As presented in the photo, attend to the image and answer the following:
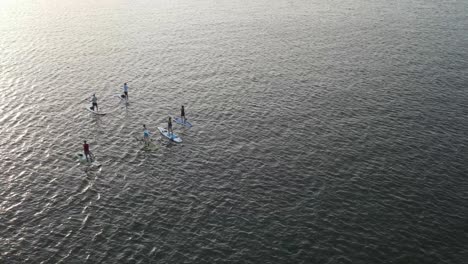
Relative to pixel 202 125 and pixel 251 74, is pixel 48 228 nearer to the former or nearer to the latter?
pixel 202 125

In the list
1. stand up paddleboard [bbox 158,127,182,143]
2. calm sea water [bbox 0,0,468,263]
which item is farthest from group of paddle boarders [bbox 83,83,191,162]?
calm sea water [bbox 0,0,468,263]

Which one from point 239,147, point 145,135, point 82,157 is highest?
point 145,135

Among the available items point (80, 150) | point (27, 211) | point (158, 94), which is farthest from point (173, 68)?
point (27, 211)

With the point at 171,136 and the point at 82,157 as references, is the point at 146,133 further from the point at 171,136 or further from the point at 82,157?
the point at 82,157

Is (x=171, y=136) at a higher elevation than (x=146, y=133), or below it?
below

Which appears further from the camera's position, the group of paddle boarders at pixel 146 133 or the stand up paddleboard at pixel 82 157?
the stand up paddleboard at pixel 82 157

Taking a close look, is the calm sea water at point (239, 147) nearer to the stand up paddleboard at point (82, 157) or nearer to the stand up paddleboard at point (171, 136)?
the stand up paddleboard at point (82, 157)

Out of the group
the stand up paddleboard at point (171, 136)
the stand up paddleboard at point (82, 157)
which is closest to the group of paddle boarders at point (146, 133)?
the stand up paddleboard at point (171, 136)

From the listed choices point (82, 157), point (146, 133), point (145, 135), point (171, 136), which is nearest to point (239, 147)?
point (171, 136)
